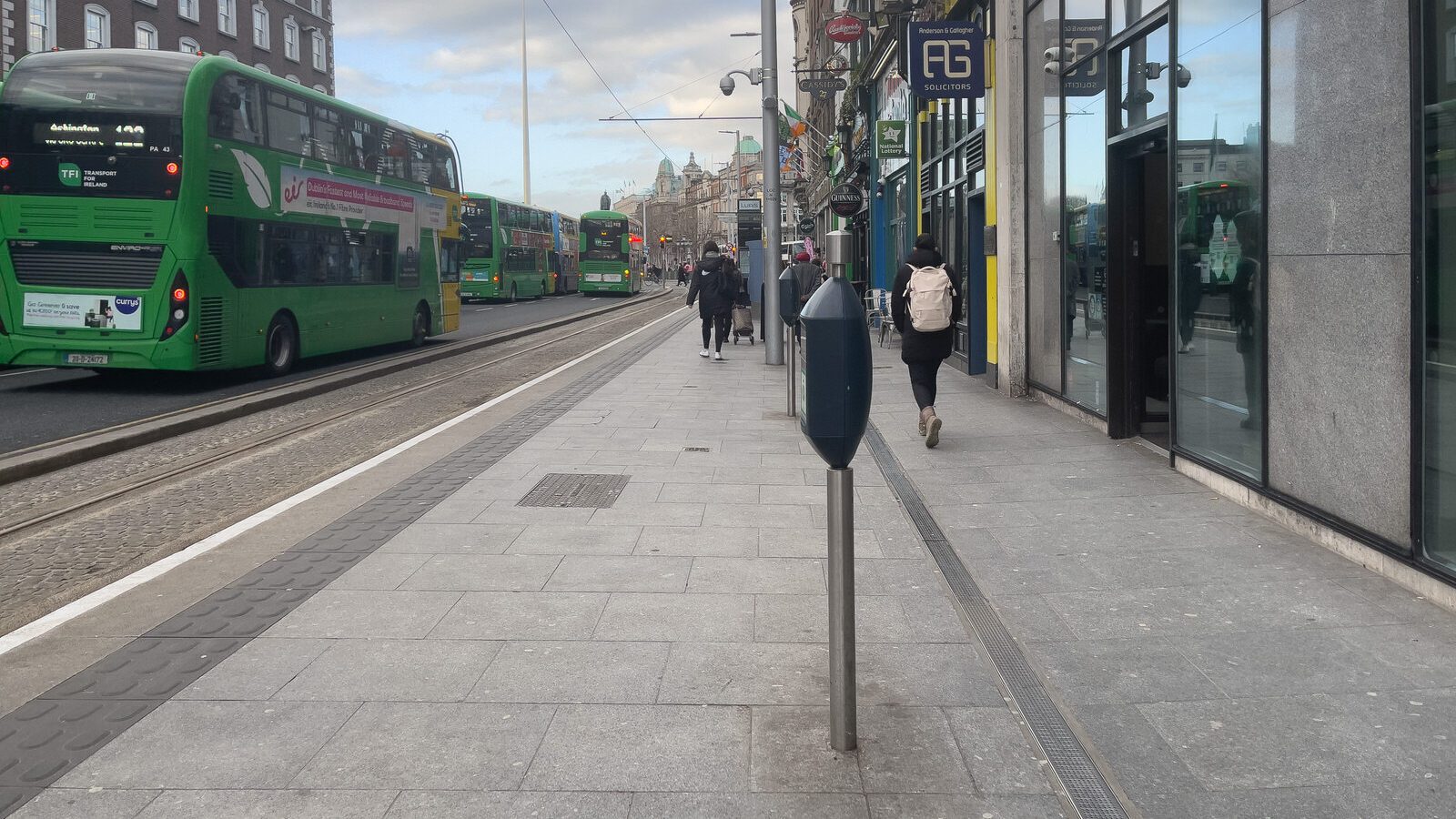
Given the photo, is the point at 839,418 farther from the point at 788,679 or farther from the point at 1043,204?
the point at 1043,204

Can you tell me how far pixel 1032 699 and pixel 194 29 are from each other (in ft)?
161

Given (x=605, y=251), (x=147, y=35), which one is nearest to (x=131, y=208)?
(x=147, y=35)

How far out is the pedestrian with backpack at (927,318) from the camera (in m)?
10.3

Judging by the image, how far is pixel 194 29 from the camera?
151ft

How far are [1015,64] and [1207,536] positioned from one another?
795cm

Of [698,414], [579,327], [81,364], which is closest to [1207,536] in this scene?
[698,414]

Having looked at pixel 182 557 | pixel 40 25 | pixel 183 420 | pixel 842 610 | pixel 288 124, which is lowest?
pixel 182 557

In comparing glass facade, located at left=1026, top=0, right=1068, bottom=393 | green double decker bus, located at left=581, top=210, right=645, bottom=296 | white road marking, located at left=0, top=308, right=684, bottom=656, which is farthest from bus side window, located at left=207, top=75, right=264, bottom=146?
green double decker bus, located at left=581, top=210, right=645, bottom=296

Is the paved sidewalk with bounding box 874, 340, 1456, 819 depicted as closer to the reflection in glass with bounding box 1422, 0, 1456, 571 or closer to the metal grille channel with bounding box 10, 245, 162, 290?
the reflection in glass with bounding box 1422, 0, 1456, 571

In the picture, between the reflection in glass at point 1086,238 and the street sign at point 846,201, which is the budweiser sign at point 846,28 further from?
the reflection in glass at point 1086,238

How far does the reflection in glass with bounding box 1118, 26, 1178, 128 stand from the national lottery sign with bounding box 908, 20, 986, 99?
13.2ft

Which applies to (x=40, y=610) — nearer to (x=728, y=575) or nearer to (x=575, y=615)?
(x=575, y=615)

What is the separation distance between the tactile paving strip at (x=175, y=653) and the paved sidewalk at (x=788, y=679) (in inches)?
4.0

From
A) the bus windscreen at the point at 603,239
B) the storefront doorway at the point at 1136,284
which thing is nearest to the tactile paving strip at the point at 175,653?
the storefront doorway at the point at 1136,284
